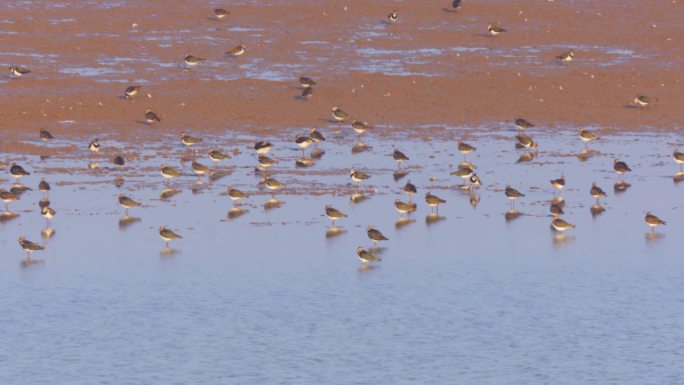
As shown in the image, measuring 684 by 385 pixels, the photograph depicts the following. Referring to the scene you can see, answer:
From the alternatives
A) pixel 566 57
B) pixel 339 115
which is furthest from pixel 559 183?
pixel 566 57

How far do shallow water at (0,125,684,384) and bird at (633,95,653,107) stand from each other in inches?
182

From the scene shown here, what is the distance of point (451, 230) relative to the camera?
3009cm

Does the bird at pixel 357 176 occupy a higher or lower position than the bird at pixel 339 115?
lower

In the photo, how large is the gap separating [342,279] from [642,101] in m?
18.5

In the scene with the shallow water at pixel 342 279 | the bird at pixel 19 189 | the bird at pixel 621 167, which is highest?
the bird at pixel 621 167

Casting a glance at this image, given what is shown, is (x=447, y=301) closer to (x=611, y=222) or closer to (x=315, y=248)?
(x=315, y=248)

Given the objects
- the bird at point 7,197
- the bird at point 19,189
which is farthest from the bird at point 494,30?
the bird at point 7,197

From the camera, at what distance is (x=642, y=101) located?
4212 cm

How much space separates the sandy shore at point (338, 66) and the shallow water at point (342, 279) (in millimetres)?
3405

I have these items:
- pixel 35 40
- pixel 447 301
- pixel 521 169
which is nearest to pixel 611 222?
pixel 521 169

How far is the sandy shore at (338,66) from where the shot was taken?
4091 cm

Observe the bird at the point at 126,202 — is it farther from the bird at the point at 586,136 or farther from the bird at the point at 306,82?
the bird at the point at 306,82

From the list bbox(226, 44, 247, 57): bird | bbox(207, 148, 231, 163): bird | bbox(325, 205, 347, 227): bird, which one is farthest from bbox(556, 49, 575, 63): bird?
bbox(325, 205, 347, 227): bird

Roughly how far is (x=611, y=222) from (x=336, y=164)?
25.7ft
